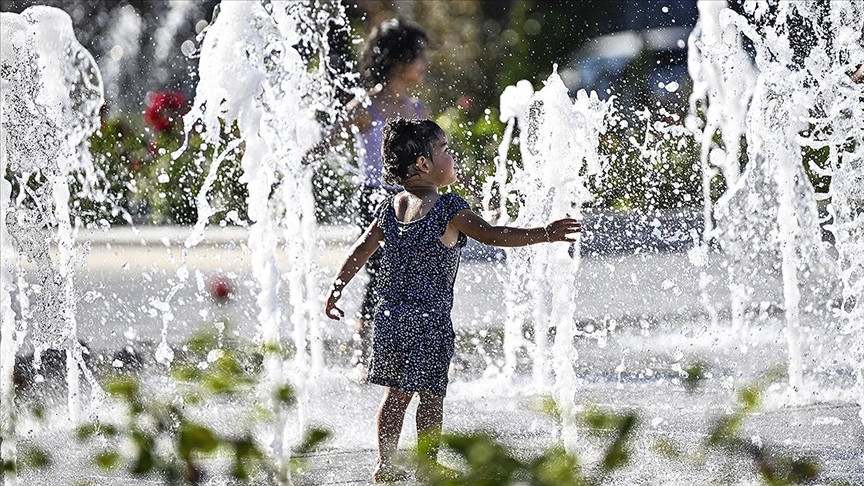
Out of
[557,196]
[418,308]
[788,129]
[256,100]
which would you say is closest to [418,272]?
[418,308]

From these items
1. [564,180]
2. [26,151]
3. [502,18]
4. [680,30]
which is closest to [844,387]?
[564,180]

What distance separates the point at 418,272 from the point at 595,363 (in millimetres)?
2208

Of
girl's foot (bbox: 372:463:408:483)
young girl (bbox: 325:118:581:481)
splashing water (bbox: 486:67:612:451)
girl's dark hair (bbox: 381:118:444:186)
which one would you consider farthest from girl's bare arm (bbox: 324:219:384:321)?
splashing water (bbox: 486:67:612:451)

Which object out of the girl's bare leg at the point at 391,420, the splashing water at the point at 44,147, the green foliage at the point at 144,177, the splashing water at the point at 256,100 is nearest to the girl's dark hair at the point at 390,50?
the splashing water at the point at 256,100

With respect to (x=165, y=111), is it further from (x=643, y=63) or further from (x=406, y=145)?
(x=406, y=145)

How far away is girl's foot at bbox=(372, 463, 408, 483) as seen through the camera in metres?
3.82

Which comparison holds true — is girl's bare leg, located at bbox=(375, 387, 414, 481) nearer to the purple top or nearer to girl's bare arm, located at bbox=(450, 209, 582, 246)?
girl's bare arm, located at bbox=(450, 209, 582, 246)

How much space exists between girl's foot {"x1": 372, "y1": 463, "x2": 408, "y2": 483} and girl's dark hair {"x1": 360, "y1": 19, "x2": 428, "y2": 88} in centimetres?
222

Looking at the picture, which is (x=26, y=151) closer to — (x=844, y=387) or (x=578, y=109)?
(x=578, y=109)

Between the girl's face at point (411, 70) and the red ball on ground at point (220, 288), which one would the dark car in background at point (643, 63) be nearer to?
the red ball on ground at point (220, 288)

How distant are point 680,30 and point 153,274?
800 centimetres

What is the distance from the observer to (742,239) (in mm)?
8641

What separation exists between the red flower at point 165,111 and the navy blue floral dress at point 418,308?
1041 centimetres

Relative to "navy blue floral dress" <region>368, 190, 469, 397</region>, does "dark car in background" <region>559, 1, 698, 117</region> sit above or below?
above
